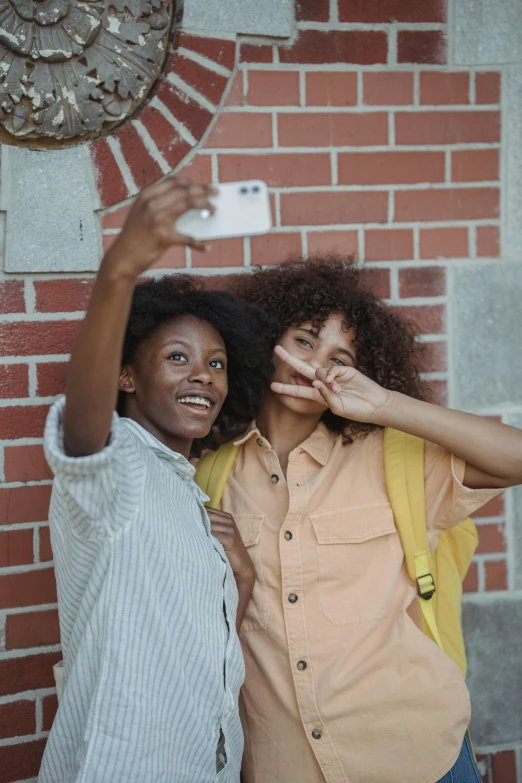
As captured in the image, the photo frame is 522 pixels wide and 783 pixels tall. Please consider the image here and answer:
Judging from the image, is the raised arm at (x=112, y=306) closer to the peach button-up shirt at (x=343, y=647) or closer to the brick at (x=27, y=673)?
the peach button-up shirt at (x=343, y=647)

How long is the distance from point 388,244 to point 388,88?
1.63 ft

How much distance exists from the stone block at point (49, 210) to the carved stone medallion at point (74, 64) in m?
0.06

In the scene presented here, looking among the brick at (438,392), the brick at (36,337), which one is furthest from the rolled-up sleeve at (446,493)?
the brick at (36,337)

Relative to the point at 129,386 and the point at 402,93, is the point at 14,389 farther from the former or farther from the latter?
the point at 402,93

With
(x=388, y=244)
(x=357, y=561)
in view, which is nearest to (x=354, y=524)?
(x=357, y=561)

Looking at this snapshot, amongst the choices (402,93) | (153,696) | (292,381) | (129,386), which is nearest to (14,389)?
(129,386)

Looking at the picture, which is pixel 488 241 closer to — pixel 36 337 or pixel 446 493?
pixel 446 493

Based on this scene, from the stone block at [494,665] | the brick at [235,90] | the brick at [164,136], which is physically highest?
the brick at [235,90]

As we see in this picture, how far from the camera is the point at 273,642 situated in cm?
208

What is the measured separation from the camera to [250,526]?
85.4 inches

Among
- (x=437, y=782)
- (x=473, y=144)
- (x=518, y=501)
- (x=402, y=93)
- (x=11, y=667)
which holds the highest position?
(x=402, y=93)

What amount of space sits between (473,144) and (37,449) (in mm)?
1701

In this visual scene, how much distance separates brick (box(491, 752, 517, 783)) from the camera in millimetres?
2652

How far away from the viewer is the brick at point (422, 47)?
8.16ft
